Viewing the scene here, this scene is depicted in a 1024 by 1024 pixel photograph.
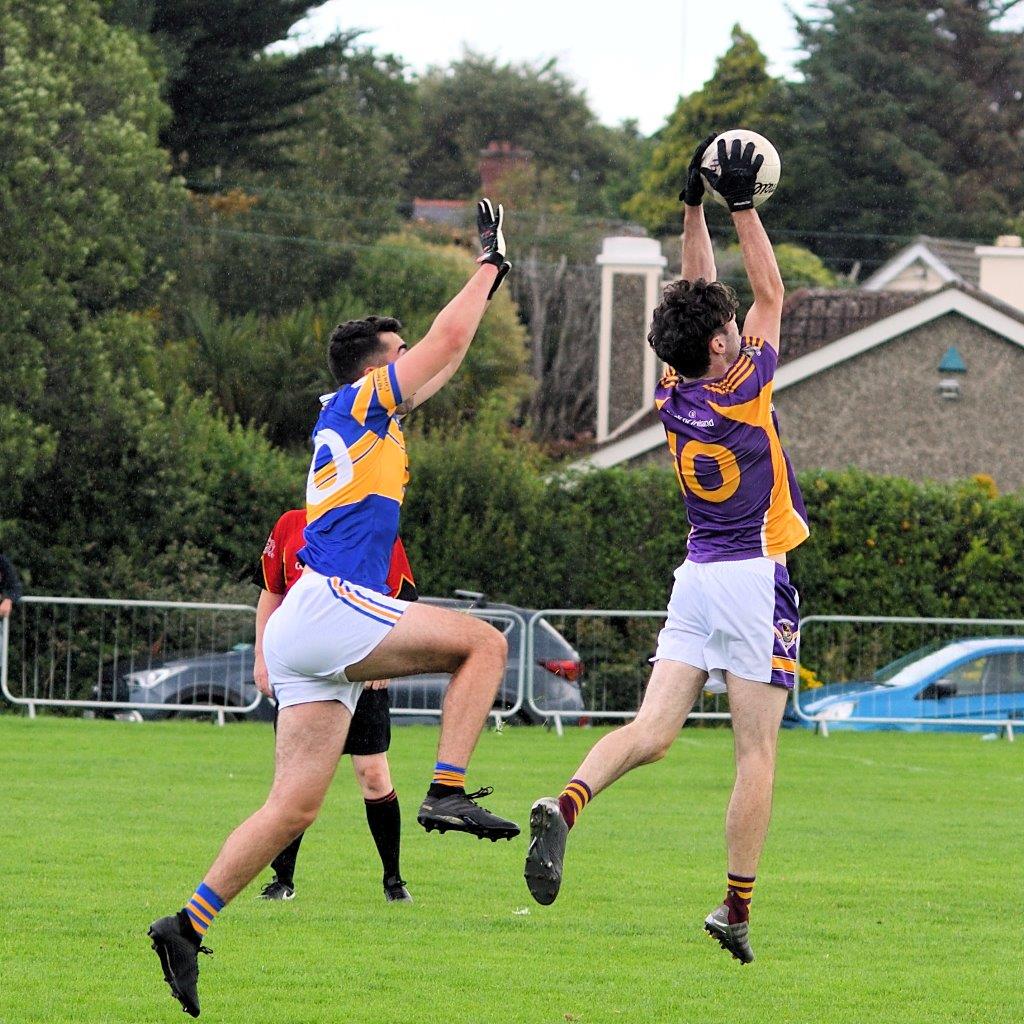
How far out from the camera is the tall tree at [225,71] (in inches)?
1284

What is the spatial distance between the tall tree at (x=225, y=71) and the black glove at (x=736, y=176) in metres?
25.3

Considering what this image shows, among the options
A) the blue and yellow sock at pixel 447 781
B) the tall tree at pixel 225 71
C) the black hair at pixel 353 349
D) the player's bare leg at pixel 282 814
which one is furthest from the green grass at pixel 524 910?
the tall tree at pixel 225 71

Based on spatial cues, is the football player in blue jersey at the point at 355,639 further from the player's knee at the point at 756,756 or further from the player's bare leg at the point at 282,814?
the player's knee at the point at 756,756

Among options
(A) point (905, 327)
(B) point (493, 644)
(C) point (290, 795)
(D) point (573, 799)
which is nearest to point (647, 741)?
(D) point (573, 799)

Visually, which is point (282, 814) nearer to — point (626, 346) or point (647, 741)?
point (647, 741)

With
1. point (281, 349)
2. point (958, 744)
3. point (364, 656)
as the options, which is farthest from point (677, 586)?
point (281, 349)

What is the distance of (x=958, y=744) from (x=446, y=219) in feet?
152

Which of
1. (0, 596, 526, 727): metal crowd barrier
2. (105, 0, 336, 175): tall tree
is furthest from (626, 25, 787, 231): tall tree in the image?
(0, 596, 526, 727): metal crowd barrier

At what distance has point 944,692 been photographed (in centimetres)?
1983

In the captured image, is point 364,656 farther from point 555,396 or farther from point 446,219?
point 446,219

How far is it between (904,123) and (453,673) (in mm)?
60525

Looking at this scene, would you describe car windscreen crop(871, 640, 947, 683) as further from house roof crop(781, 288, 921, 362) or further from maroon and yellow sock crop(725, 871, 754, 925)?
house roof crop(781, 288, 921, 362)

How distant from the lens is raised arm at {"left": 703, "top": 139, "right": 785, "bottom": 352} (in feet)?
23.3

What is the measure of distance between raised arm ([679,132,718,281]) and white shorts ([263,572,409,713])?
6.30ft
